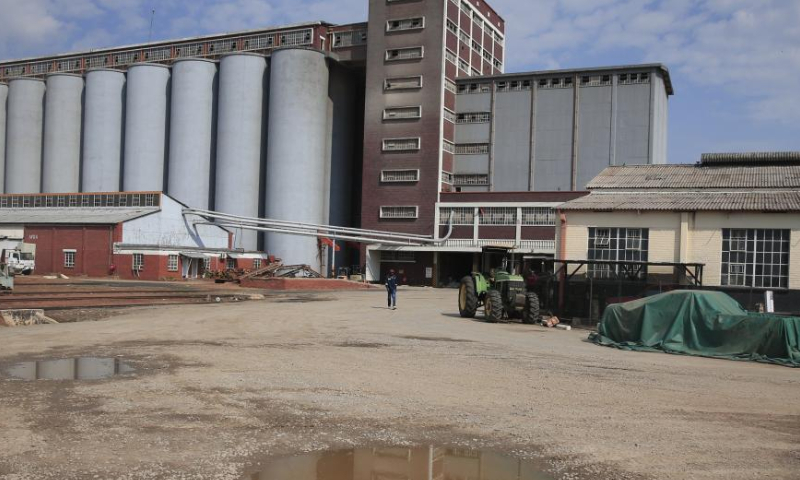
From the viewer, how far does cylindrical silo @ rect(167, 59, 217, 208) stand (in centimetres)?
7606

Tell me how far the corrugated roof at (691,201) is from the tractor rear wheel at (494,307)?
8486 mm

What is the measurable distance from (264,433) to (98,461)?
2.06 m

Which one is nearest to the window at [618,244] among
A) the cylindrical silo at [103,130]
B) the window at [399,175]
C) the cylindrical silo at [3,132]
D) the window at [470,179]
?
the window at [399,175]

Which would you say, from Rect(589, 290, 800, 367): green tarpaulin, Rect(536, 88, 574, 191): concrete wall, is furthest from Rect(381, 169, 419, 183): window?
Rect(589, 290, 800, 367): green tarpaulin

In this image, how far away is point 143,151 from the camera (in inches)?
3095

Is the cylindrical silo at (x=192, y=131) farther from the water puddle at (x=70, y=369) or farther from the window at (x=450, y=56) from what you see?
the water puddle at (x=70, y=369)

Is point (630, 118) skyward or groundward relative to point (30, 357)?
skyward

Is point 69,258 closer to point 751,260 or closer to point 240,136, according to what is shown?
point 240,136

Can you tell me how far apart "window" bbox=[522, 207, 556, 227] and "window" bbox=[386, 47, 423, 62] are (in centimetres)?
1900

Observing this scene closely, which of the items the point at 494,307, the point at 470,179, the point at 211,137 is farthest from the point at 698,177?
the point at 211,137

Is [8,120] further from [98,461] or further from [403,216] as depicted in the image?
[98,461]

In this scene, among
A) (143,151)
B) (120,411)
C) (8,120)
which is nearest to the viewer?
(120,411)

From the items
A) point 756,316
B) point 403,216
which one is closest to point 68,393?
point 756,316

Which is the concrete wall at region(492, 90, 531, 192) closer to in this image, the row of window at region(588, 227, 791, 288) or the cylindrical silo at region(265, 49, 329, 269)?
the cylindrical silo at region(265, 49, 329, 269)
